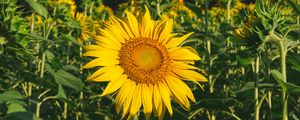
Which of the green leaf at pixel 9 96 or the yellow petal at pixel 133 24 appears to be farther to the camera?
the green leaf at pixel 9 96

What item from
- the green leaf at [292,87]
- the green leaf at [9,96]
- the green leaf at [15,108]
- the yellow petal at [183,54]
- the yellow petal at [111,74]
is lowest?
the green leaf at [15,108]

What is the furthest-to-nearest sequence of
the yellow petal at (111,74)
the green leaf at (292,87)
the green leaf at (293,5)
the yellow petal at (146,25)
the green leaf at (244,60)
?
the green leaf at (244,60) → the green leaf at (293,5) → the yellow petal at (146,25) → the yellow petal at (111,74) → the green leaf at (292,87)

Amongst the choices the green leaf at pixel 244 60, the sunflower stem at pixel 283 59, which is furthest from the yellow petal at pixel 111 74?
the green leaf at pixel 244 60

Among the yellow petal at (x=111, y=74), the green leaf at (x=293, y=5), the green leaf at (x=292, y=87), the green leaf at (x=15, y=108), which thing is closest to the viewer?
the green leaf at (x=292, y=87)

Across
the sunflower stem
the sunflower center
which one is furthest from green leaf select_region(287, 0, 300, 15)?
the sunflower center

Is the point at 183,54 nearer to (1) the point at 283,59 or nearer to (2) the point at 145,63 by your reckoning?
(2) the point at 145,63

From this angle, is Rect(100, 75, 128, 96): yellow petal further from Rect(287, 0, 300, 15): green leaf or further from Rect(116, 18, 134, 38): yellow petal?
Rect(287, 0, 300, 15): green leaf

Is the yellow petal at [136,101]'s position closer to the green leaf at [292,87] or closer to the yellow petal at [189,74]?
the yellow petal at [189,74]
